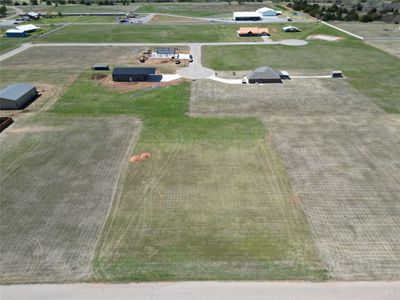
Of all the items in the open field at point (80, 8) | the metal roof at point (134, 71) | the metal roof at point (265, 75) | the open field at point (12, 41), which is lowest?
the open field at point (80, 8)

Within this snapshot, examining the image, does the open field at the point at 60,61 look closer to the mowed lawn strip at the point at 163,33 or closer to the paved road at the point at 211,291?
the mowed lawn strip at the point at 163,33

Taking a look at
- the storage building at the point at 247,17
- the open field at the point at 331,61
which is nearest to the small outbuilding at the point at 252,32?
the open field at the point at 331,61

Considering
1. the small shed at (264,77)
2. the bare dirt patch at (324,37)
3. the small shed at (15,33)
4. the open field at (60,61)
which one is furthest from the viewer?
the small shed at (15,33)

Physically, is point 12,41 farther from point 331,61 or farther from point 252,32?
point 331,61

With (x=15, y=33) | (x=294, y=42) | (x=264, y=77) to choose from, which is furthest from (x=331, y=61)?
(x=15, y=33)

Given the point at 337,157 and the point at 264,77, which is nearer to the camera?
the point at 337,157

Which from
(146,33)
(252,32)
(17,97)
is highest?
(17,97)

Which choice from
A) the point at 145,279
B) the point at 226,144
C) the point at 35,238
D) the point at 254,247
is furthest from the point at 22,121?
the point at 254,247
